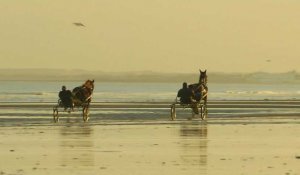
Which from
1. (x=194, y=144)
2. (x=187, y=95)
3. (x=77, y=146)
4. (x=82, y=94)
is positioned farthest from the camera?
(x=187, y=95)

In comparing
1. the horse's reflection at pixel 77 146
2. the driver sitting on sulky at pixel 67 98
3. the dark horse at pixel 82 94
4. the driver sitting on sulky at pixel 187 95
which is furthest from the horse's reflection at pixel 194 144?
the driver sitting on sulky at pixel 67 98

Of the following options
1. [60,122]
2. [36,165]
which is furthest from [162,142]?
[60,122]

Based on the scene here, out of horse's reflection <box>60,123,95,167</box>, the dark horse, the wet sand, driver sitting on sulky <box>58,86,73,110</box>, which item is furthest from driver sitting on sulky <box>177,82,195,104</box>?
horse's reflection <box>60,123,95,167</box>

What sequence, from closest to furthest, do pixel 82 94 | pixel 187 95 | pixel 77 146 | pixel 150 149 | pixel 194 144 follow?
pixel 150 149
pixel 77 146
pixel 194 144
pixel 82 94
pixel 187 95

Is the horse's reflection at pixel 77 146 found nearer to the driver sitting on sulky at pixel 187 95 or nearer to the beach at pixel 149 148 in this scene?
the beach at pixel 149 148

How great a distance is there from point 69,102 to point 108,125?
3.22 m

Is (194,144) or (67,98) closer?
(194,144)

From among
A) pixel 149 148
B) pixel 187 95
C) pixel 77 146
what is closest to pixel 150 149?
pixel 149 148

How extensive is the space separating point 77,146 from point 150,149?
6.35 feet

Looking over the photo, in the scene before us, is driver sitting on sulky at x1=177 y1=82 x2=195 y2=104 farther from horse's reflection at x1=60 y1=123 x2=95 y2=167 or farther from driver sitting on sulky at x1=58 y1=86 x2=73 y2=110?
horse's reflection at x1=60 y1=123 x2=95 y2=167

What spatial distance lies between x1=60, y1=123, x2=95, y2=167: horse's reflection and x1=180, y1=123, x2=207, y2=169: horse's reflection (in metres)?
2.10

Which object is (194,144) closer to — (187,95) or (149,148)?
(149,148)

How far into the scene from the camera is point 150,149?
2394cm

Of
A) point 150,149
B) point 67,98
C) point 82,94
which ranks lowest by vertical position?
point 150,149
